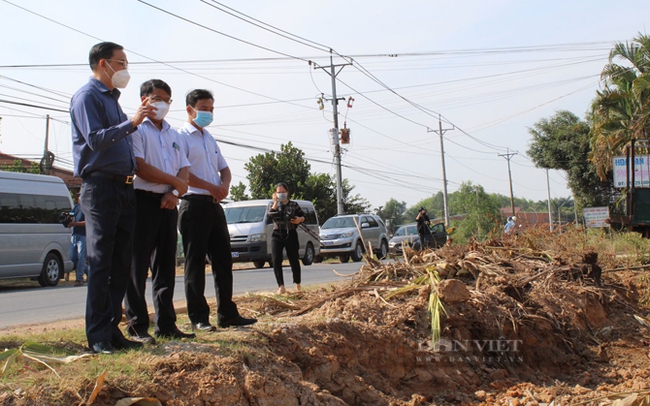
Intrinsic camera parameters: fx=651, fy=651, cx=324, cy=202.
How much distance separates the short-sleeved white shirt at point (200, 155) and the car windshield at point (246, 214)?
1360 cm

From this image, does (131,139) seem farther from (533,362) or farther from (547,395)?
(533,362)

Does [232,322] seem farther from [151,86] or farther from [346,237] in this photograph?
[346,237]

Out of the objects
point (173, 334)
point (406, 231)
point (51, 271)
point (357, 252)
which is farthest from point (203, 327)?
point (406, 231)

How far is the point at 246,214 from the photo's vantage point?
19469mm

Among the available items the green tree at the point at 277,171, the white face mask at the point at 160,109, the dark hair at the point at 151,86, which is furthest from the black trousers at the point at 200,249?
the green tree at the point at 277,171

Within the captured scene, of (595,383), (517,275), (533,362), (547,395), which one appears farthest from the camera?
(517,275)

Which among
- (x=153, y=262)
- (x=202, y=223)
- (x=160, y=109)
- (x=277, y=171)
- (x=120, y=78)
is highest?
(x=277, y=171)

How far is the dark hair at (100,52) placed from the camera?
430 centimetres

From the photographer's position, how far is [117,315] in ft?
14.3

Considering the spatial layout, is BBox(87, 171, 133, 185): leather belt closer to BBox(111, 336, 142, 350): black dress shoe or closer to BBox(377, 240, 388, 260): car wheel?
BBox(111, 336, 142, 350): black dress shoe

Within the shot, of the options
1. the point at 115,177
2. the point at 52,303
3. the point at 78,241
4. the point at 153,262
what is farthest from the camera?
the point at 78,241

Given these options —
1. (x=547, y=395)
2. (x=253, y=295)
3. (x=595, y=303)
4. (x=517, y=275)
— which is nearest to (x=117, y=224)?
(x=253, y=295)

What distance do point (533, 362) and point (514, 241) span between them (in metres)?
2.84

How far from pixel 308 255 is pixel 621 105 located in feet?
42.4
